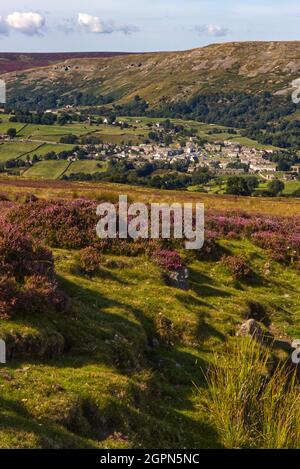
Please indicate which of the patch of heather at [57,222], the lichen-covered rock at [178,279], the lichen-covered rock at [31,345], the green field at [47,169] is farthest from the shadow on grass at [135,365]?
the green field at [47,169]

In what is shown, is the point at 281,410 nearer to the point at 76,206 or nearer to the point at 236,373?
the point at 236,373

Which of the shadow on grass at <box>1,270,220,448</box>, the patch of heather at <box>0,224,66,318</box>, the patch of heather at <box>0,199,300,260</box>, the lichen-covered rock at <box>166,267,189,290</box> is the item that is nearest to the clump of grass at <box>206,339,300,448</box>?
the shadow on grass at <box>1,270,220,448</box>

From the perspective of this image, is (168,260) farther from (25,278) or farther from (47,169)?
(47,169)

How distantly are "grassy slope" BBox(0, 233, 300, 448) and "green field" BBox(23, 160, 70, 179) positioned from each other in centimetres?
14863

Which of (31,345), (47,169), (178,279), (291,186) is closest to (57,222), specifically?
(178,279)

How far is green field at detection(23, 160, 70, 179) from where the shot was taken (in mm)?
171250

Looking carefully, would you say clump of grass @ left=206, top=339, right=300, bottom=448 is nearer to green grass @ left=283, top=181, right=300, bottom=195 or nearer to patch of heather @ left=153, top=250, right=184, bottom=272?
patch of heather @ left=153, top=250, right=184, bottom=272

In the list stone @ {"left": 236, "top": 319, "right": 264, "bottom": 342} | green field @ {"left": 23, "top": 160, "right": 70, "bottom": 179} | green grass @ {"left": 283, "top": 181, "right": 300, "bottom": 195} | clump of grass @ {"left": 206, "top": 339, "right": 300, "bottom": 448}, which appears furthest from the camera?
green grass @ {"left": 283, "top": 181, "right": 300, "bottom": 195}

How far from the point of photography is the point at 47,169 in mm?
183875

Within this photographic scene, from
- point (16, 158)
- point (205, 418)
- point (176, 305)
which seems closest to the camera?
point (205, 418)

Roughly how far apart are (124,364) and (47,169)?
17400cm
